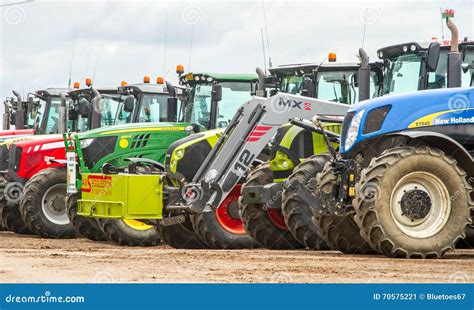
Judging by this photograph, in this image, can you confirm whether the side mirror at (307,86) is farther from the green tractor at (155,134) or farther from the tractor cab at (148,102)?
the tractor cab at (148,102)

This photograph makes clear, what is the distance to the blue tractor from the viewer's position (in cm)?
1177

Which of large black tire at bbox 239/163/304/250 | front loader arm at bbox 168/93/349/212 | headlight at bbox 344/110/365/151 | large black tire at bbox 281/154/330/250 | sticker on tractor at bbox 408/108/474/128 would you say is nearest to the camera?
sticker on tractor at bbox 408/108/474/128

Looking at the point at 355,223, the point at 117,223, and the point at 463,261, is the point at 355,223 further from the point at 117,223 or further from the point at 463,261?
the point at 117,223

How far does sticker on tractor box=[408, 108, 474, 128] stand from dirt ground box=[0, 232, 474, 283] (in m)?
1.40

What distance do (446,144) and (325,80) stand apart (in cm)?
595

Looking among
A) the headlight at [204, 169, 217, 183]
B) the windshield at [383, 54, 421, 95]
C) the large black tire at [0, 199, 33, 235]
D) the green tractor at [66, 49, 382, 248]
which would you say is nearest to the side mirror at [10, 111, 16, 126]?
the large black tire at [0, 199, 33, 235]

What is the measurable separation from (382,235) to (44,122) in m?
14.3

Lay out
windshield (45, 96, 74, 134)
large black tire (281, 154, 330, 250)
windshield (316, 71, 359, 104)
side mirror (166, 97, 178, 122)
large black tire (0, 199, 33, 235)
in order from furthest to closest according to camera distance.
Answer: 1. windshield (45, 96, 74, 134)
2. large black tire (0, 199, 33, 235)
3. side mirror (166, 97, 178, 122)
4. windshield (316, 71, 359, 104)
5. large black tire (281, 154, 330, 250)

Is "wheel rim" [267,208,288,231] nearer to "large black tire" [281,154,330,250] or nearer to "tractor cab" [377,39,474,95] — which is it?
"large black tire" [281,154,330,250]

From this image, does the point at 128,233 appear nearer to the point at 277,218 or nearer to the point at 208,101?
the point at 208,101

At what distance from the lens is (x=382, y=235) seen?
11.8 metres

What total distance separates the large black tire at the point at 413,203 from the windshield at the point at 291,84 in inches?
261

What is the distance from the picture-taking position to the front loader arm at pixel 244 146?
14805 millimetres

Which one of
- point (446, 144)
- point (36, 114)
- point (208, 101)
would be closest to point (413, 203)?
point (446, 144)
